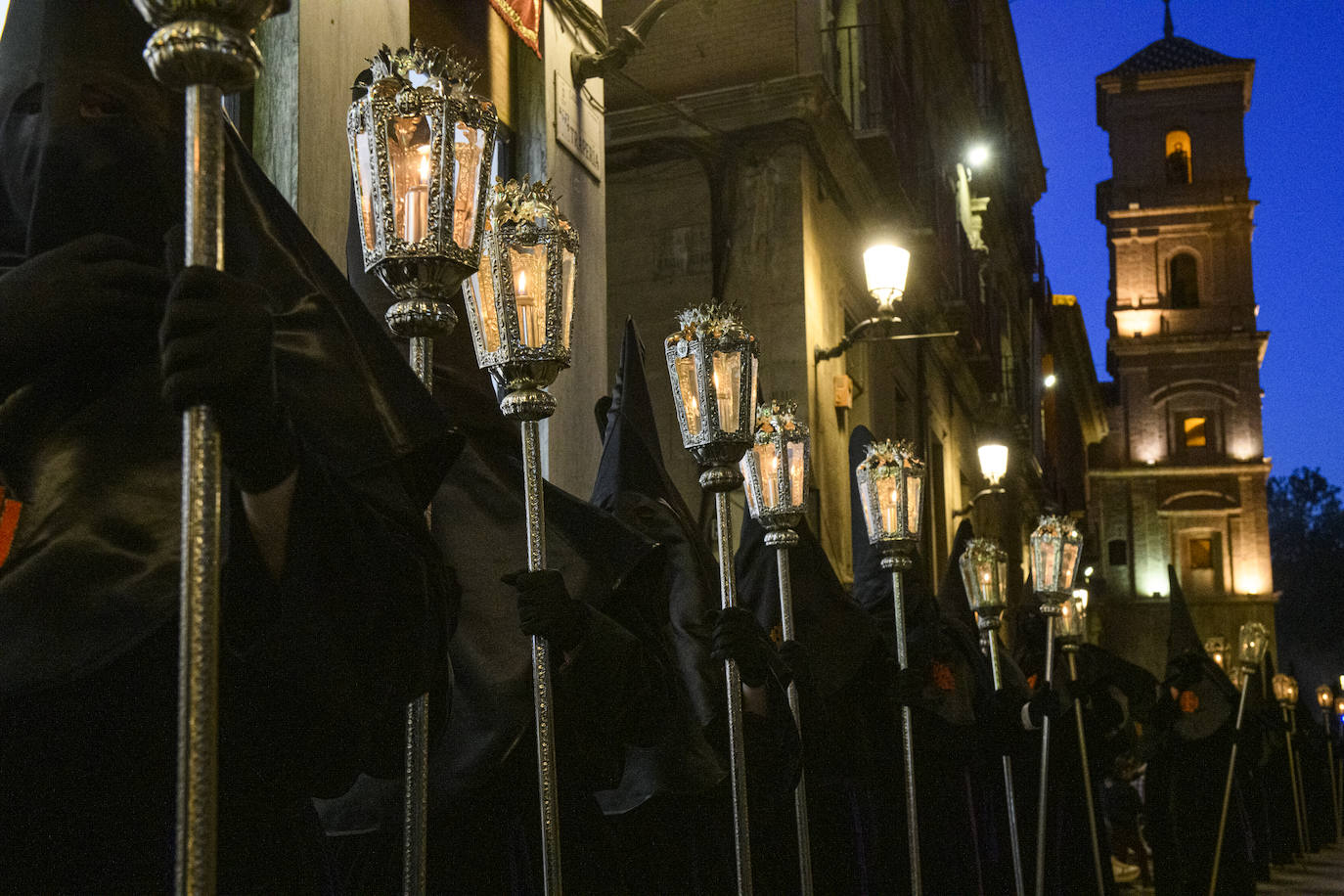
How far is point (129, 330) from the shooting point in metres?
2.41

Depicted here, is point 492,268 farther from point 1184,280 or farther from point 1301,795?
point 1184,280

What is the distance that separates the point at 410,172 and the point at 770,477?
3.06m

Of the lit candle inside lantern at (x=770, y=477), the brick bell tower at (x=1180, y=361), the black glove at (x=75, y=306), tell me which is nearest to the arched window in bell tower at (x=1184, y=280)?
the brick bell tower at (x=1180, y=361)

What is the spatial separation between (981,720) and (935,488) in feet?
39.9

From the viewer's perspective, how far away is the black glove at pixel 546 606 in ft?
12.6

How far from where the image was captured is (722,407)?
5480mm

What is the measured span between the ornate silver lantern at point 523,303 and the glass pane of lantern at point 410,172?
2.12 feet

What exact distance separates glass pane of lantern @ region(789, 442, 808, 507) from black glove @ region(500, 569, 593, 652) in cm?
241

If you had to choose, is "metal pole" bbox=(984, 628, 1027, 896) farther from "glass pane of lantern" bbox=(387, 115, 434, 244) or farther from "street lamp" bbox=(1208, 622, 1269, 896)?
→ "glass pane of lantern" bbox=(387, 115, 434, 244)

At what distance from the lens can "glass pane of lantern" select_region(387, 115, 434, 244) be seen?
3.46 m

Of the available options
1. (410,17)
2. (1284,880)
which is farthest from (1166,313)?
(410,17)

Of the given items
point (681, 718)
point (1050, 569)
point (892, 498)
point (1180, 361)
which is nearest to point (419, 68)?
point (681, 718)

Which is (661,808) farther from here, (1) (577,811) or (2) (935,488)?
(2) (935,488)

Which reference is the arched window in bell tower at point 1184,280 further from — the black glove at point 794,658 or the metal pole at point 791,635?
the metal pole at point 791,635
